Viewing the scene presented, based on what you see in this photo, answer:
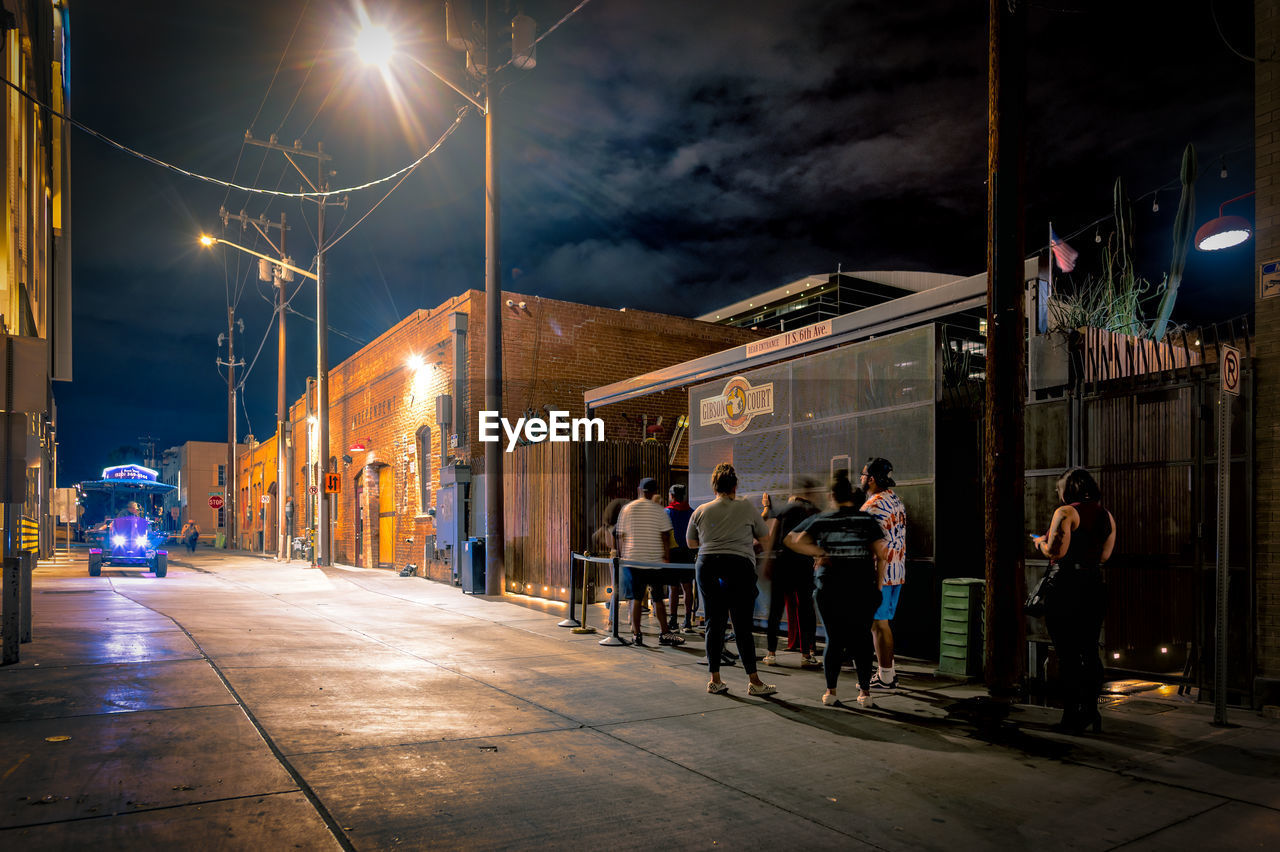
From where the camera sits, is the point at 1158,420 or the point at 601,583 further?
the point at 601,583

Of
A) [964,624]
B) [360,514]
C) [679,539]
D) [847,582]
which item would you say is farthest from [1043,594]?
[360,514]

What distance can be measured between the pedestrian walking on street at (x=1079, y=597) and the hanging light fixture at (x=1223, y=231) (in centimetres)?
577

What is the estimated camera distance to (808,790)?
178 inches

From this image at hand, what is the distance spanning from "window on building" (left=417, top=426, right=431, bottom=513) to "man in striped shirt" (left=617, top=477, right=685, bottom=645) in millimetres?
12525

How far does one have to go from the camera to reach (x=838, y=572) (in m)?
6.40

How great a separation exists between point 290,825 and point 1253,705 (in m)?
6.76

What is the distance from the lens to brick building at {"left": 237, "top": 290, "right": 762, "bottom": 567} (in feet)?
62.2


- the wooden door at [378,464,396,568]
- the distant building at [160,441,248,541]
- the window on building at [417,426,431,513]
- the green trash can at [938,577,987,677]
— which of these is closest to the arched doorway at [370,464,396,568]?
the wooden door at [378,464,396,568]

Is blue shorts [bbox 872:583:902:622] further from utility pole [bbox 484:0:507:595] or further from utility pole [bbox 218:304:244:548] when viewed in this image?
utility pole [bbox 218:304:244:548]

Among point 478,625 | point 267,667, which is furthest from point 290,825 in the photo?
point 478,625

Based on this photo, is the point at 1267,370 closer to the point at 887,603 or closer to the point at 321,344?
the point at 887,603

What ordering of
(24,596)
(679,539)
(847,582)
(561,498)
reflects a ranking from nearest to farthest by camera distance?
(847,582), (24,596), (679,539), (561,498)

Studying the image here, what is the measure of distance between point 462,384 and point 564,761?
14.8 m

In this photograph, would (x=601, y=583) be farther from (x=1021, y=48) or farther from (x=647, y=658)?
(x=1021, y=48)
